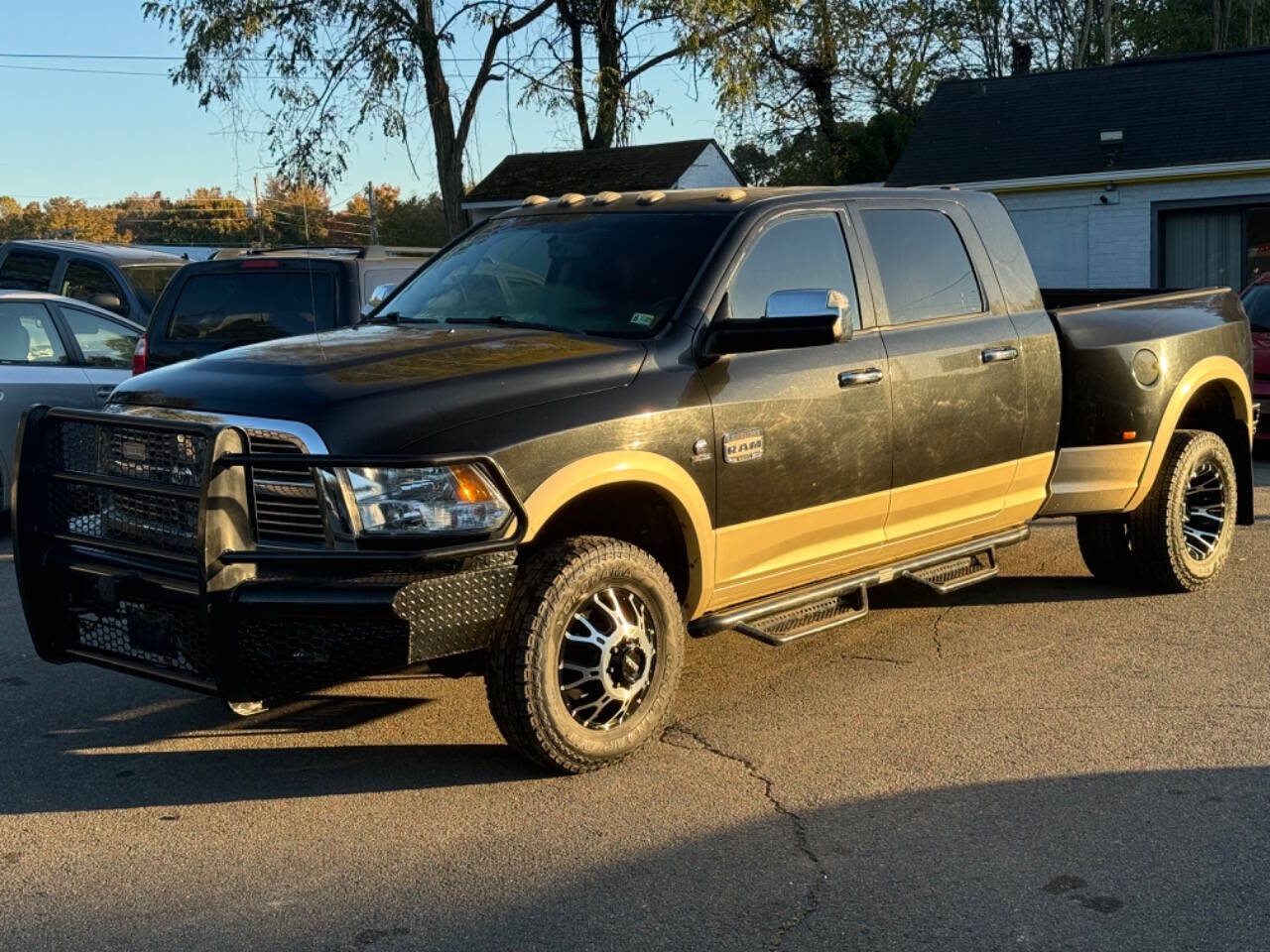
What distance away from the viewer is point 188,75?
966 inches

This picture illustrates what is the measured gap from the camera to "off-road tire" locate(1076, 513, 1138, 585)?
7.64 meters

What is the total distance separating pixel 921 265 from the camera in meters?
6.59

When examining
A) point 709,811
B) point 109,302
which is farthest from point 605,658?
point 109,302

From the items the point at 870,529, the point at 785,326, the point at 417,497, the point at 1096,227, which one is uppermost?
the point at 1096,227

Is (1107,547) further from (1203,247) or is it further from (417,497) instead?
(1203,247)

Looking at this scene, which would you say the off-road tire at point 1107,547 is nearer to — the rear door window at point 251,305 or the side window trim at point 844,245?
the side window trim at point 844,245

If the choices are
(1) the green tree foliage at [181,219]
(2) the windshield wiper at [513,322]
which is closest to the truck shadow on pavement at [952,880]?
(2) the windshield wiper at [513,322]

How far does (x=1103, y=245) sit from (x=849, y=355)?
20.3m

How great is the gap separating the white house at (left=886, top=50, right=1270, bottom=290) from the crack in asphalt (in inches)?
747

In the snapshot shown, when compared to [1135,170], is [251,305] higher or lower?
lower

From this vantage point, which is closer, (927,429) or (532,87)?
(927,429)

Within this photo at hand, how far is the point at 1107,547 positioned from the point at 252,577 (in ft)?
15.6

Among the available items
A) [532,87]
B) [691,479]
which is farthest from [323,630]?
Result: [532,87]

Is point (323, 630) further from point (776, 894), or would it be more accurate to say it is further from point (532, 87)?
point (532, 87)
